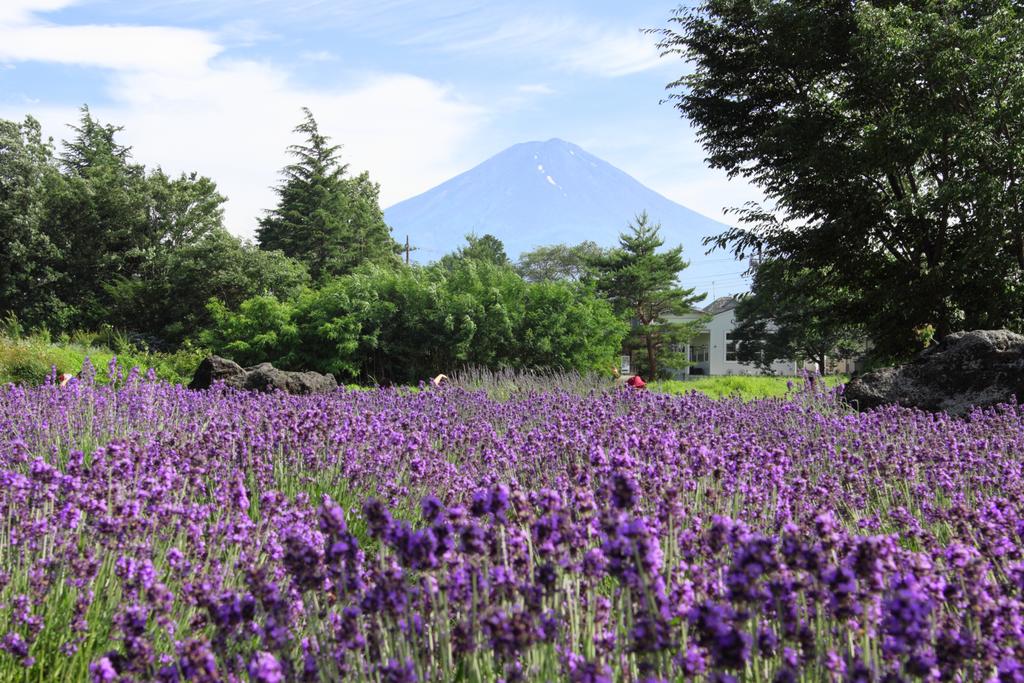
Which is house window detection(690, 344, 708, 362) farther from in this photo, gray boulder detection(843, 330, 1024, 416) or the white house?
gray boulder detection(843, 330, 1024, 416)

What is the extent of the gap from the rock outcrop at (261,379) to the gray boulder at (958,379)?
7.19m

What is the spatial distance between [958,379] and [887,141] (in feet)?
24.6

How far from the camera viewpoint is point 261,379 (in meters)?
11.5

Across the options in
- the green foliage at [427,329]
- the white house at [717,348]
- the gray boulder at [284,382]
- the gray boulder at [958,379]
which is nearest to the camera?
the gray boulder at [958,379]

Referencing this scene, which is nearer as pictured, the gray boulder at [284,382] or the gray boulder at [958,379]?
the gray boulder at [958,379]

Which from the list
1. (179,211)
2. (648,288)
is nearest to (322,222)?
(179,211)

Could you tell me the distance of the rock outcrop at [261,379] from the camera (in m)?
11.3

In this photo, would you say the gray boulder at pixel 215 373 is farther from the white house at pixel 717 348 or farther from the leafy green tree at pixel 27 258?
the white house at pixel 717 348

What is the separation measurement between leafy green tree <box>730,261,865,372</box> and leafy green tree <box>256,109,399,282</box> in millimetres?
15802

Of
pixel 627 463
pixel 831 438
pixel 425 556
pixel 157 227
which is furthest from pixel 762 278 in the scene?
pixel 157 227

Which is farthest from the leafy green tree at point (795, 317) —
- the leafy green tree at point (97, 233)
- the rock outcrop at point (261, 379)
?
the leafy green tree at point (97, 233)

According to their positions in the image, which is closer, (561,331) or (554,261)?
(561,331)

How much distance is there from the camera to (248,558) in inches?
97.6

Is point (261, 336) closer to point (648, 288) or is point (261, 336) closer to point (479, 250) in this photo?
point (648, 288)
